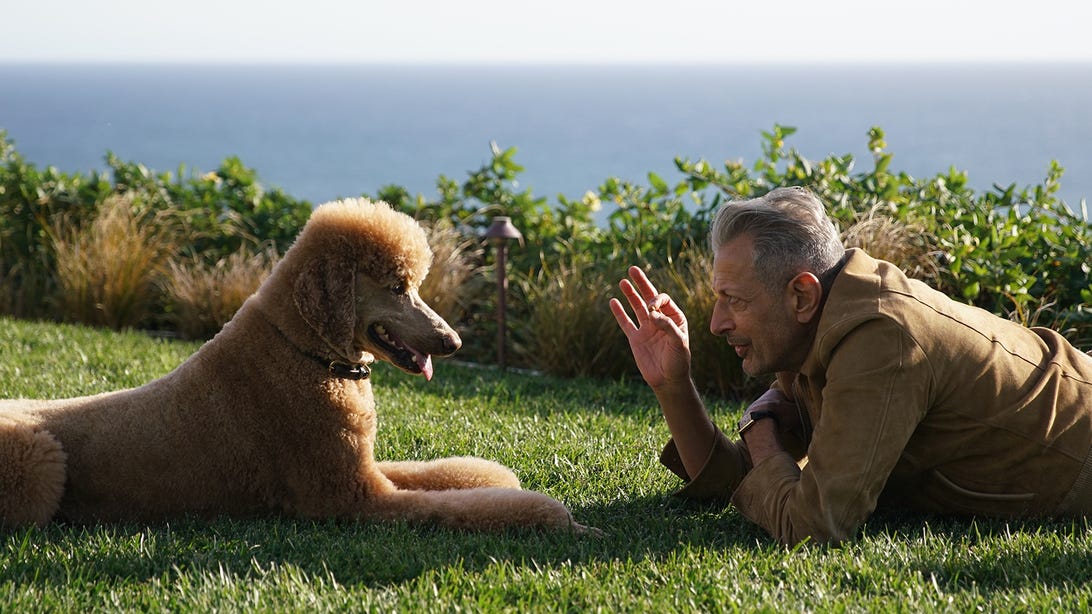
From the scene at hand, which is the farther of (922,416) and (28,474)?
(28,474)

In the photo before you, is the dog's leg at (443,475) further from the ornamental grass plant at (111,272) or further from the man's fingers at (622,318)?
the ornamental grass plant at (111,272)

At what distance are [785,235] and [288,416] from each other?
1.90 meters

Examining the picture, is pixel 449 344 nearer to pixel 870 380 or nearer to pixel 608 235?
pixel 870 380

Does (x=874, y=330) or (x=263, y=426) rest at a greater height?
(x=874, y=330)

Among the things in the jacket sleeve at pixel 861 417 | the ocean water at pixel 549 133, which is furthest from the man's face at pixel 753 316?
the ocean water at pixel 549 133

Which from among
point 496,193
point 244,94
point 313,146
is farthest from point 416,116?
point 496,193

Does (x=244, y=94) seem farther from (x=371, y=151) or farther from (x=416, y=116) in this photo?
(x=371, y=151)

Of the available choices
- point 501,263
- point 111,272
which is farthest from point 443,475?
point 111,272

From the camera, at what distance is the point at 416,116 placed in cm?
12606

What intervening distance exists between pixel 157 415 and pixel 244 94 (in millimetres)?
188669

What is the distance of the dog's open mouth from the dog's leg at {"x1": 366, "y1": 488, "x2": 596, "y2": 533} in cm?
50

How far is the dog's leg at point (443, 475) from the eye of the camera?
4.41m

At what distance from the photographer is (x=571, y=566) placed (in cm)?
354

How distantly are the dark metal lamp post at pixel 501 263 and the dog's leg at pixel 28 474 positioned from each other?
13.2ft
